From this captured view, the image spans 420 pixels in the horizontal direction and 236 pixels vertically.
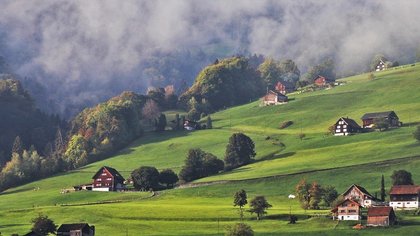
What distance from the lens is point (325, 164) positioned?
18262cm

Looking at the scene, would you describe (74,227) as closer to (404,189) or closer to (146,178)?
(404,189)

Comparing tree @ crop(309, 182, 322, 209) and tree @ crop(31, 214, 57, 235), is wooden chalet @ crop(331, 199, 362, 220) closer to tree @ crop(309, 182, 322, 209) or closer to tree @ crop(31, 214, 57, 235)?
tree @ crop(309, 182, 322, 209)

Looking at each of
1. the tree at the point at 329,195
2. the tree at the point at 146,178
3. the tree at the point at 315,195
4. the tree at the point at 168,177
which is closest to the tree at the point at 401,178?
the tree at the point at 329,195

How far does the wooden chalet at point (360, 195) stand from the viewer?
151m

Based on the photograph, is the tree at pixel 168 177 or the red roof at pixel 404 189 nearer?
the red roof at pixel 404 189

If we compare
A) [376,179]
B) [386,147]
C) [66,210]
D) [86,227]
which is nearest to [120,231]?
[86,227]

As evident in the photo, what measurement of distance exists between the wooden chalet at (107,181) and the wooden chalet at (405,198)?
66504mm

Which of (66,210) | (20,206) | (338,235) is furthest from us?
(20,206)

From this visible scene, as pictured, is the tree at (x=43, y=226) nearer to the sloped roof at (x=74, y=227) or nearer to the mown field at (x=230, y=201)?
the sloped roof at (x=74, y=227)

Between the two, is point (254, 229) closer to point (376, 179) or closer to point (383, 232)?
point (383, 232)

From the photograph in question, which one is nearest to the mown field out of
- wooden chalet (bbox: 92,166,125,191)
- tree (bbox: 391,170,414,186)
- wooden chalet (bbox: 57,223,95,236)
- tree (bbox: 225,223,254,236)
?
wooden chalet (bbox: 57,223,95,236)

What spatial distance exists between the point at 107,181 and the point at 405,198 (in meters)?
70.5

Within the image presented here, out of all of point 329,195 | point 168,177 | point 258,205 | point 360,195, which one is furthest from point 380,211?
point 168,177

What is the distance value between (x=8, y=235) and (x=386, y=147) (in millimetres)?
81456
